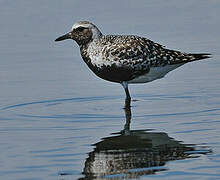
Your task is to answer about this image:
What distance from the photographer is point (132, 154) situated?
10.7m

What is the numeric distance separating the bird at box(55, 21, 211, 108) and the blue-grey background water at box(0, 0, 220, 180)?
39 cm

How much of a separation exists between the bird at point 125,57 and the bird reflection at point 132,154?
85.0 inches

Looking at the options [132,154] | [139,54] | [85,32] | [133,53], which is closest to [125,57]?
[133,53]

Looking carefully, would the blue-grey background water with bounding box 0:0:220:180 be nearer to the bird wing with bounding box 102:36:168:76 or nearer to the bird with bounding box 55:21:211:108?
the bird with bounding box 55:21:211:108

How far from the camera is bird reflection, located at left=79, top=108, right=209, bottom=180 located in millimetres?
9875

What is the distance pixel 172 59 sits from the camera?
14.5 meters

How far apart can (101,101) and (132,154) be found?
11.6 ft

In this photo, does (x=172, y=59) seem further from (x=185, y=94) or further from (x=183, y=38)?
(x=183, y=38)

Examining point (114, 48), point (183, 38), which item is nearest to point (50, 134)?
point (114, 48)

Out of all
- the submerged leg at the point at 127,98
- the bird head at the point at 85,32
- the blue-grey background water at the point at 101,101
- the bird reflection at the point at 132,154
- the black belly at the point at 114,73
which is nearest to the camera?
the bird reflection at the point at 132,154

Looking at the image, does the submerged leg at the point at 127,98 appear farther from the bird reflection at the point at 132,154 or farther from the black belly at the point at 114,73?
the bird reflection at the point at 132,154

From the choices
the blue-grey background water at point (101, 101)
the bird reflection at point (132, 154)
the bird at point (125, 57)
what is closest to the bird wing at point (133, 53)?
the bird at point (125, 57)

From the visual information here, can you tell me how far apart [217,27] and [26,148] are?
765cm

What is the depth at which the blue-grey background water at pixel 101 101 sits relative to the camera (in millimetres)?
10250
